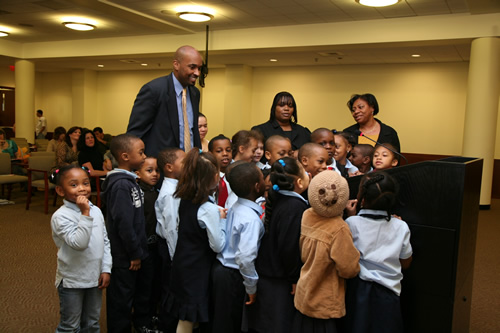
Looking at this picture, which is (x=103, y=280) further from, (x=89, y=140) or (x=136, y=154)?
(x=89, y=140)

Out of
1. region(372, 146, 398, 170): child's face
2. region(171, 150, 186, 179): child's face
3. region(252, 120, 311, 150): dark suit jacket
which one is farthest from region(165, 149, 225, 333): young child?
region(252, 120, 311, 150): dark suit jacket

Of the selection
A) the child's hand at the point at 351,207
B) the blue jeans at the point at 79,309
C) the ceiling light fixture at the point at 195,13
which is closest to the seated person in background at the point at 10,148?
the ceiling light fixture at the point at 195,13

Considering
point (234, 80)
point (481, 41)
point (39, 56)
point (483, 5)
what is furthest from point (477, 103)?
point (39, 56)

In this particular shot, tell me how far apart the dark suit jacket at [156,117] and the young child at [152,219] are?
0.11 metres

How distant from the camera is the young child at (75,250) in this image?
7.29 ft

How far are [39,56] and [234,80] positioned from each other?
17.9 feet

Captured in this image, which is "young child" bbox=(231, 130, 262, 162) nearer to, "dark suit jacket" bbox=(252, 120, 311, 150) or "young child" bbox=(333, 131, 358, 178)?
"dark suit jacket" bbox=(252, 120, 311, 150)

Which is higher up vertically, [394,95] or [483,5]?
[483,5]

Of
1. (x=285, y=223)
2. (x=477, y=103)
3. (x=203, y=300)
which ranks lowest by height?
(x=203, y=300)

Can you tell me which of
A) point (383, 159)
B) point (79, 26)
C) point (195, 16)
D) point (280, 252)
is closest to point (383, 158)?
point (383, 159)

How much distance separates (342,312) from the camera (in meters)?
2.01

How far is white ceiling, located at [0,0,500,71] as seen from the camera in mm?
7176

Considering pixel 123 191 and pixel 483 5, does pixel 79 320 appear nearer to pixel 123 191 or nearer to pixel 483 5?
pixel 123 191

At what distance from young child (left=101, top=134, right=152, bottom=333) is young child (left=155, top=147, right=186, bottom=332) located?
11cm
